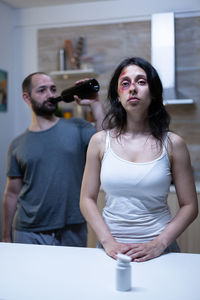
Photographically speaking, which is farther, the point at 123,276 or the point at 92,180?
the point at 92,180

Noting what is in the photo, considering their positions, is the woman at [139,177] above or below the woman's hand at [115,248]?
above

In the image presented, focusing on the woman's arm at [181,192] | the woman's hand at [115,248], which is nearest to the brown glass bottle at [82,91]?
the woman's arm at [181,192]

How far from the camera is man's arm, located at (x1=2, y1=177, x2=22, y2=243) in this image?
2133mm

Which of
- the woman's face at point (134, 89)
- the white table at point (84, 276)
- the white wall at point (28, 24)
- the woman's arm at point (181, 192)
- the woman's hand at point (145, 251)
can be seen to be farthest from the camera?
the white wall at point (28, 24)

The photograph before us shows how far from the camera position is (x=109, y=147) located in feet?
4.54

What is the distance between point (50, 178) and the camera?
6.49 ft

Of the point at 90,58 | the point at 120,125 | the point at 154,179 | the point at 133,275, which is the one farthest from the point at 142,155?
the point at 90,58

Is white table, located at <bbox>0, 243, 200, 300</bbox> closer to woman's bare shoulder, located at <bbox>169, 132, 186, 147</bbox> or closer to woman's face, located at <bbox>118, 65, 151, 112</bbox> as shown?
woman's bare shoulder, located at <bbox>169, 132, 186, 147</bbox>

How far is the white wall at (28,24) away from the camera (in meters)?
3.52

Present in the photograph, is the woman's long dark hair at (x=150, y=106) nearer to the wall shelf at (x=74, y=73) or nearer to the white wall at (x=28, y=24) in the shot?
the wall shelf at (x=74, y=73)

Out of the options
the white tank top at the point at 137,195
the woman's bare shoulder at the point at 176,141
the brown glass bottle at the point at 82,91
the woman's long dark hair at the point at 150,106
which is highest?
the brown glass bottle at the point at 82,91

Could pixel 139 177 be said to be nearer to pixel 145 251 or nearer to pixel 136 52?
pixel 145 251

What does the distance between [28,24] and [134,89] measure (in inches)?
110

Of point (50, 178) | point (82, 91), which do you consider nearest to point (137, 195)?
point (50, 178)
